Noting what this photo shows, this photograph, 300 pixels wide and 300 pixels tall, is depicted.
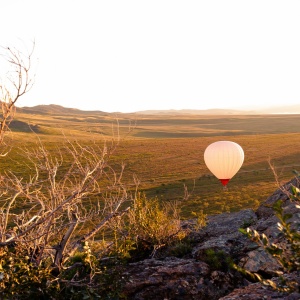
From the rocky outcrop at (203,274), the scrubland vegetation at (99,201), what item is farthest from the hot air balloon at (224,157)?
the rocky outcrop at (203,274)

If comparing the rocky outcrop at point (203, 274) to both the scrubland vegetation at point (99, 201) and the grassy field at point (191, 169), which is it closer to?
the scrubland vegetation at point (99, 201)

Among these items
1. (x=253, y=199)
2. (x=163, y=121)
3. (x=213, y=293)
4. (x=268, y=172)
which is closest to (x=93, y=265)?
(x=213, y=293)

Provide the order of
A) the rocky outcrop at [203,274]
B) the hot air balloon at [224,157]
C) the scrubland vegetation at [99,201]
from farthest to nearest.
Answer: the hot air balloon at [224,157]
the rocky outcrop at [203,274]
the scrubland vegetation at [99,201]

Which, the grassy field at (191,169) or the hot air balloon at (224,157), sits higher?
the hot air balloon at (224,157)

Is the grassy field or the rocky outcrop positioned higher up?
the rocky outcrop

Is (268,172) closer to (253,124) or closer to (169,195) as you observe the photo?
(169,195)

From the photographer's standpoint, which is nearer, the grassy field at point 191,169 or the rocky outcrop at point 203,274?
the rocky outcrop at point 203,274

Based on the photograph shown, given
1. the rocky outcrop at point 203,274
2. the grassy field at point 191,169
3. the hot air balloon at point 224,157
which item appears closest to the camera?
the rocky outcrop at point 203,274

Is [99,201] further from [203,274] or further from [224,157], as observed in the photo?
A: [203,274]

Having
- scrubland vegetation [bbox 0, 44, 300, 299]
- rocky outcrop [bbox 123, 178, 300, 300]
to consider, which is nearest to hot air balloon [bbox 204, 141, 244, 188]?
scrubland vegetation [bbox 0, 44, 300, 299]

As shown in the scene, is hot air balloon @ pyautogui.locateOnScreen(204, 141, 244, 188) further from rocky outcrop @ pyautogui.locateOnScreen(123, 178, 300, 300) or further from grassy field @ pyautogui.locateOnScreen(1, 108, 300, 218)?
rocky outcrop @ pyautogui.locateOnScreen(123, 178, 300, 300)

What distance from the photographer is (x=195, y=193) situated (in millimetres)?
24672

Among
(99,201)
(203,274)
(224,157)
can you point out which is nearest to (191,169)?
(99,201)

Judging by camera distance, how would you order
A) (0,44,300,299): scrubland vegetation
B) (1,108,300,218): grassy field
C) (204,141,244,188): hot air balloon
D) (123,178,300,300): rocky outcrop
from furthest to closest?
(1,108,300,218): grassy field → (204,141,244,188): hot air balloon → (123,178,300,300): rocky outcrop → (0,44,300,299): scrubland vegetation
